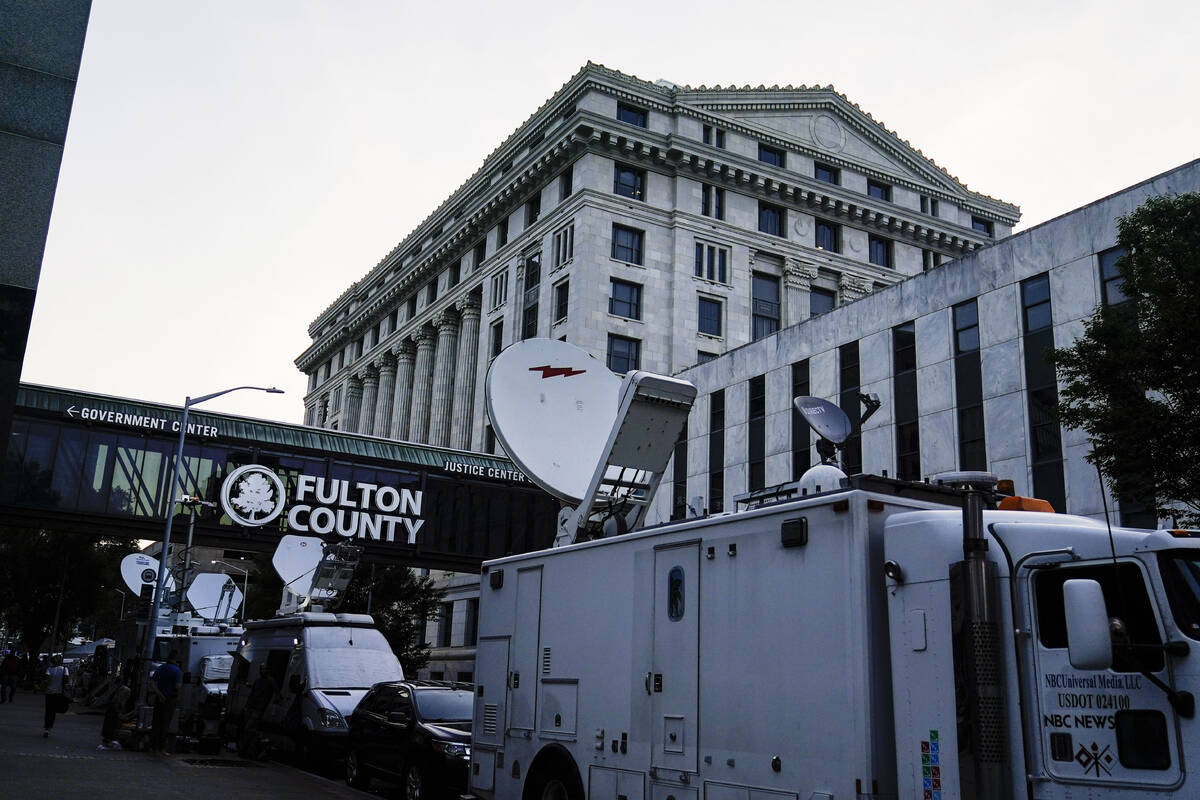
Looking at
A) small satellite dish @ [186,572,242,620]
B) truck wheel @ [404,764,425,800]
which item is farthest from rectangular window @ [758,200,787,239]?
truck wheel @ [404,764,425,800]

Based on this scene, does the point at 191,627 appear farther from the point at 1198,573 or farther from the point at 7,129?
the point at 1198,573

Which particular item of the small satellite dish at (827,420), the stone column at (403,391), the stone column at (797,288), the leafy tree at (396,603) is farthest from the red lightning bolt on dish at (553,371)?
the stone column at (403,391)

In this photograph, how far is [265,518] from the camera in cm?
4231

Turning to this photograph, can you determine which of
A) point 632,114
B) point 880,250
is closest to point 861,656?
point 632,114

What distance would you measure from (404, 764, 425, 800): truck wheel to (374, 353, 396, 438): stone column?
71.3 meters

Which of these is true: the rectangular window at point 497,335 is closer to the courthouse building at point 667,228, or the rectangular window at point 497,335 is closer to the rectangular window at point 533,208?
the courthouse building at point 667,228

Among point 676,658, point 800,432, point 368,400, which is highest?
point 368,400

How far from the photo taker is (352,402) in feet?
312

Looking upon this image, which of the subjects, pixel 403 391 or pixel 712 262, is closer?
pixel 712 262

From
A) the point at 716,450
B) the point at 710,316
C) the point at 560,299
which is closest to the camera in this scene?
the point at 716,450

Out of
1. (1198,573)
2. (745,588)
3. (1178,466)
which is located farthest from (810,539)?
(1178,466)

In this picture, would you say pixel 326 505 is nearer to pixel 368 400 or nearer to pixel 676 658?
pixel 676 658

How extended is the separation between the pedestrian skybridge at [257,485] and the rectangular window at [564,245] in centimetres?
1489

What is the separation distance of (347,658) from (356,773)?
13.2ft
